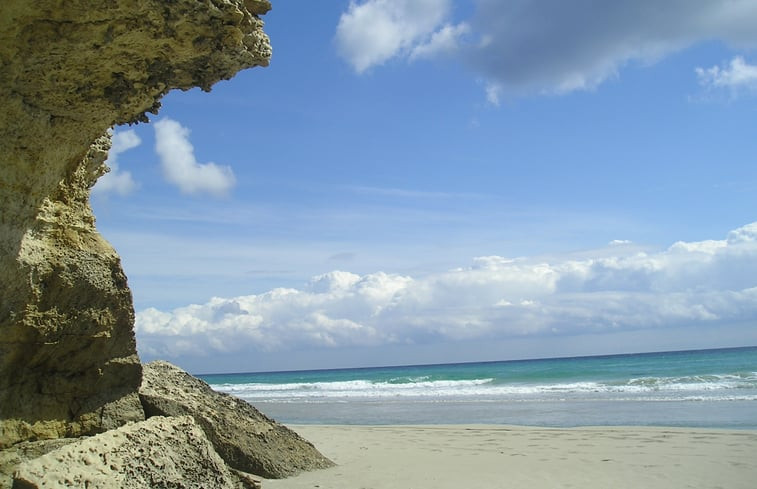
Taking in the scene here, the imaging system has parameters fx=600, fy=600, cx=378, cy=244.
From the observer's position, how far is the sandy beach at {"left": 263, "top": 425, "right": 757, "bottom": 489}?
641 centimetres

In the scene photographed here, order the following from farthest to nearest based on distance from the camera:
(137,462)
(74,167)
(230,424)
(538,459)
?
(538,459), (230,424), (74,167), (137,462)

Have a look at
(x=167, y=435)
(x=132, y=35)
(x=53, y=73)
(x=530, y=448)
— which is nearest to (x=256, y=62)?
(x=132, y=35)

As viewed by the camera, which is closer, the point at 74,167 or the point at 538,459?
the point at 74,167

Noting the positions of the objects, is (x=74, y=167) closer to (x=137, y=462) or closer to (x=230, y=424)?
(x=137, y=462)

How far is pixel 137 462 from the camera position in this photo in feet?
12.8

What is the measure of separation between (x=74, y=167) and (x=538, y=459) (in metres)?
6.39

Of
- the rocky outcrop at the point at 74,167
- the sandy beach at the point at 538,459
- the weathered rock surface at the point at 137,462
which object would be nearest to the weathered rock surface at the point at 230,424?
the sandy beach at the point at 538,459

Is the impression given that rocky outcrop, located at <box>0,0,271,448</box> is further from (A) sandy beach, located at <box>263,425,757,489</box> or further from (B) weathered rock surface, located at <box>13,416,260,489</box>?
(A) sandy beach, located at <box>263,425,757,489</box>

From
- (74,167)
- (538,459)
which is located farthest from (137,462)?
(538,459)

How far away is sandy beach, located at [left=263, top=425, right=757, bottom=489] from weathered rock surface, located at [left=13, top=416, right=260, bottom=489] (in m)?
1.74

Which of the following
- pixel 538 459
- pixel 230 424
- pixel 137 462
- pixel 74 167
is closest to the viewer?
pixel 137 462

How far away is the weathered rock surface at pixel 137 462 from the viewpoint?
3.44 meters

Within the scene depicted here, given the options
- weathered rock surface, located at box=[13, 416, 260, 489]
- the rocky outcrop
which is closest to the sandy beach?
weathered rock surface, located at box=[13, 416, 260, 489]

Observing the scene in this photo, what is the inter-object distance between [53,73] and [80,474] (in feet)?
8.24
